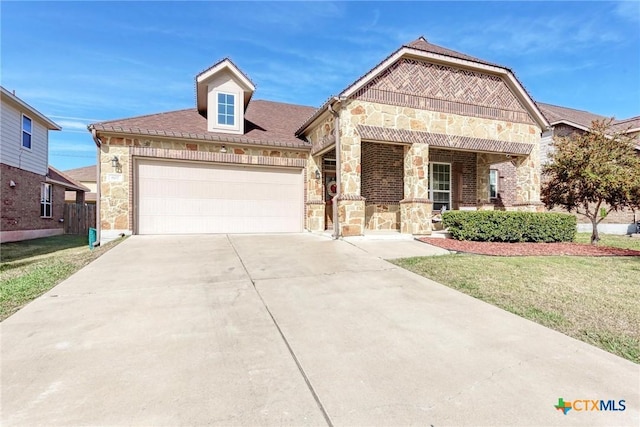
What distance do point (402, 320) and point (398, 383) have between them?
56.2 inches

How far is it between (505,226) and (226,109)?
1004 cm

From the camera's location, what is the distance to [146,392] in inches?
101

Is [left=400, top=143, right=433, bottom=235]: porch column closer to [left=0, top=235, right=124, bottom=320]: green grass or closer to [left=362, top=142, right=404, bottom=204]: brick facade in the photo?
[left=362, top=142, right=404, bottom=204]: brick facade

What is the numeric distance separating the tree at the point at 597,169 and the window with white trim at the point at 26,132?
70.3ft

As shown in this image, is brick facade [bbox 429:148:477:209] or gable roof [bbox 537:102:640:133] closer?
brick facade [bbox 429:148:477:209]

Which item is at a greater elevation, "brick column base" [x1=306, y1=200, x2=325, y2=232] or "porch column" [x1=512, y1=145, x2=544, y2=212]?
"porch column" [x1=512, y1=145, x2=544, y2=212]

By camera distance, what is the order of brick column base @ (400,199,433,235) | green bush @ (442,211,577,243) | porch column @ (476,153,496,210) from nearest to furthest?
green bush @ (442,211,577,243) < brick column base @ (400,199,433,235) < porch column @ (476,153,496,210)

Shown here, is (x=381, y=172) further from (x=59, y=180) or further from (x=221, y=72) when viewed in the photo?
(x=59, y=180)

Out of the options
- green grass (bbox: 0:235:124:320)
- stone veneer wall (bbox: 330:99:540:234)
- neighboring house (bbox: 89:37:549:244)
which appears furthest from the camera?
neighboring house (bbox: 89:37:549:244)

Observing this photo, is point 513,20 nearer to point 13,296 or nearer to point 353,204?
point 353,204

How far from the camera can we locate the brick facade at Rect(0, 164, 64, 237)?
13.0 m

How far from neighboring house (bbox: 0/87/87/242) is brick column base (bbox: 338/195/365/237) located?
13.2 metres

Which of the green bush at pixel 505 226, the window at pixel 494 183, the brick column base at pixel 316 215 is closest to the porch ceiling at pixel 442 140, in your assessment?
the green bush at pixel 505 226

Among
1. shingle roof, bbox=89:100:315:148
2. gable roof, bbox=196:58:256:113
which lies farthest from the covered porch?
gable roof, bbox=196:58:256:113
